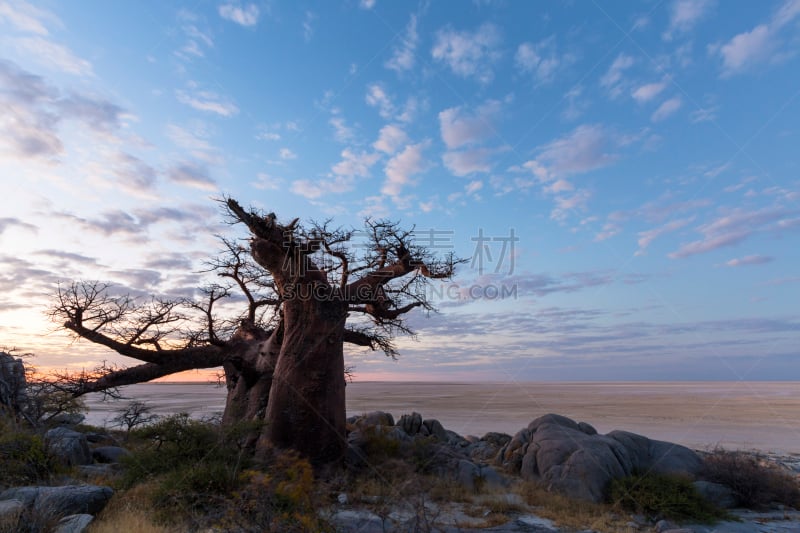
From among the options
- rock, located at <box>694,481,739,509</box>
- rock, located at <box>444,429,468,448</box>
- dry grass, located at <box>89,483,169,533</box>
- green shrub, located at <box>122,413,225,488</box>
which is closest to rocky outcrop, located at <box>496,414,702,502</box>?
rock, located at <box>694,481,739,509</box>

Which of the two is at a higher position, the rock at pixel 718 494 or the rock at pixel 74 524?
the rock at pixel 74 524

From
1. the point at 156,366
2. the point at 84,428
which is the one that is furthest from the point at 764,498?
the point at 84,428

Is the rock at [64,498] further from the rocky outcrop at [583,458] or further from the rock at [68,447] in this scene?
the rocky outcrop at [583,458]

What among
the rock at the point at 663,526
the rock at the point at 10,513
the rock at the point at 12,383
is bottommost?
the rock at the point at 663,526

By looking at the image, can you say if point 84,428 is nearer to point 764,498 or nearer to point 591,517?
point 591,517

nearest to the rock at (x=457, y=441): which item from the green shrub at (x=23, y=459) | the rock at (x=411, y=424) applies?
the rock at (x=411, y=424)

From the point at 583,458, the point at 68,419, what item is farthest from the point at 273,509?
the point at 68,419

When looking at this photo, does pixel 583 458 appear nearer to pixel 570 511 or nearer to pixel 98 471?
pixel 570 511

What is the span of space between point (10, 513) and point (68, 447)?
6.12 meters

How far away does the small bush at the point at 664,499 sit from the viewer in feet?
28.5

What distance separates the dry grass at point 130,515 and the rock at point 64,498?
19 cm

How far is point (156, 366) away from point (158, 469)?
400 centimetres

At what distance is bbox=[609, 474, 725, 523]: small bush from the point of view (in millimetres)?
8695

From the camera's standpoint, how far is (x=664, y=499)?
895cm
